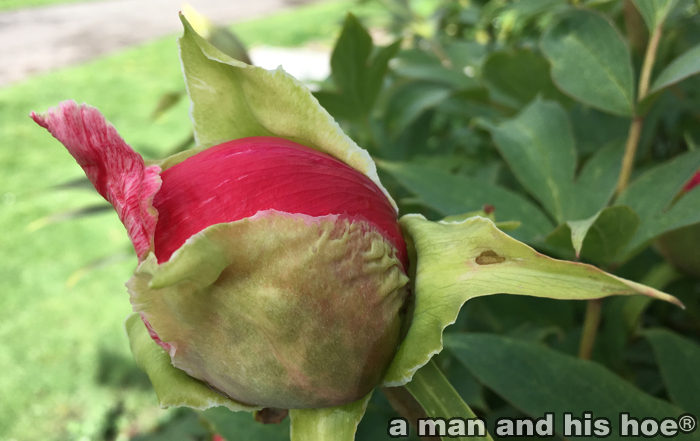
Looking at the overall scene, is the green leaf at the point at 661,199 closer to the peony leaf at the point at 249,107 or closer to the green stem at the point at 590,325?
the green stem at the point at 590,325

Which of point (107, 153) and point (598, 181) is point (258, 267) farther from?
point (598, 181)

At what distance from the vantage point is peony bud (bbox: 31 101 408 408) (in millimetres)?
262

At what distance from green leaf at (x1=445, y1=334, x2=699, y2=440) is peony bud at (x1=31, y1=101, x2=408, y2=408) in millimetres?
142

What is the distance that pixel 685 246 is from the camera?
1.51ft

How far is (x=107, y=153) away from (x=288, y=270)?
115 mm

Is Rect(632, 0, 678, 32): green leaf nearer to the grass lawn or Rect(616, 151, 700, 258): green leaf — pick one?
Rect(616, 151, 700, 258): green leaf

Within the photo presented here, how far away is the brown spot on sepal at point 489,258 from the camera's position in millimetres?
276

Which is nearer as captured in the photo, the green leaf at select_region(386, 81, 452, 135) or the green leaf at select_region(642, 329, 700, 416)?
the green leaf at select_region(642, 329, 700, 416)

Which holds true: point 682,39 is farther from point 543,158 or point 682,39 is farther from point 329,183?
point 329,183

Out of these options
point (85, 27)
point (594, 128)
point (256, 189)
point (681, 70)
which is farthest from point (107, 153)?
point (85, 27)

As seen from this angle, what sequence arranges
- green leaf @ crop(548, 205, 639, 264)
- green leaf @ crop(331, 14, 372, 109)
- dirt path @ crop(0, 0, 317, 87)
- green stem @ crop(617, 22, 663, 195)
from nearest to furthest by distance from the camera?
green leaf @ crop(548, 205, 639, 264) < green stem @ crop(617, 22, 663, 195) < green leaf @ crop(331, 14, 372, 109) < dirt path @ crop(0, 0, 317, 87)

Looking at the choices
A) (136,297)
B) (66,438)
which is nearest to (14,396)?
(66,438)

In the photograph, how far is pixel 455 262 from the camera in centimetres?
29

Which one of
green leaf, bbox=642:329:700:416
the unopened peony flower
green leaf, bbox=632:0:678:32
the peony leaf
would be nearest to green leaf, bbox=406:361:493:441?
the unopened peony flower
